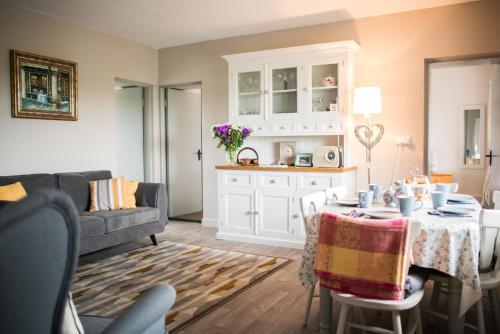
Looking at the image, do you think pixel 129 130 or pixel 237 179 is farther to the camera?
pixel 129 130

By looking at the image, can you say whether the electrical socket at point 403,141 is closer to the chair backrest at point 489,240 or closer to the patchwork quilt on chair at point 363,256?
the chair backrest at point 489,240

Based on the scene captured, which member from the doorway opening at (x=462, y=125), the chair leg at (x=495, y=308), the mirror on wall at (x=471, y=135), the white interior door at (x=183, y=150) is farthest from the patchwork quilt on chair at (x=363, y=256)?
the mirror on wall at (x=471, y=135)

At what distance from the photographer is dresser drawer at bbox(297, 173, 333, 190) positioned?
432cm

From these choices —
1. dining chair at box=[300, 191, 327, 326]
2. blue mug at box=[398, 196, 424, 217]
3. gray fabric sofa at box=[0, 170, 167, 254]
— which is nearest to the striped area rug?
gray fabric sofa at box=[0, 170, 167, 254]

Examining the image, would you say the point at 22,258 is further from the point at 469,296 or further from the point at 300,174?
the point at 300,174

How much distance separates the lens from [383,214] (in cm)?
218

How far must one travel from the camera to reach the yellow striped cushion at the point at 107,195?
4.35 meters

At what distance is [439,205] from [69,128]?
4.11 m

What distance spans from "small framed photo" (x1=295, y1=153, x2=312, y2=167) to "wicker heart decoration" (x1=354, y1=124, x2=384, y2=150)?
60cm

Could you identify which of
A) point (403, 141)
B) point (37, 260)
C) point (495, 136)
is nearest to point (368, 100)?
point (403, 141)

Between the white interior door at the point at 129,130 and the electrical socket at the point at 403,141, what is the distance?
3655 mm

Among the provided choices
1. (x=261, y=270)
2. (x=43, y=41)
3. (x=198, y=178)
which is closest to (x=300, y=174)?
Result: (x=261, y=270)

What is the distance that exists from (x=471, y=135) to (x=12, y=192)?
7.25m

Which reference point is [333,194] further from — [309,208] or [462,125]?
[462,125]
